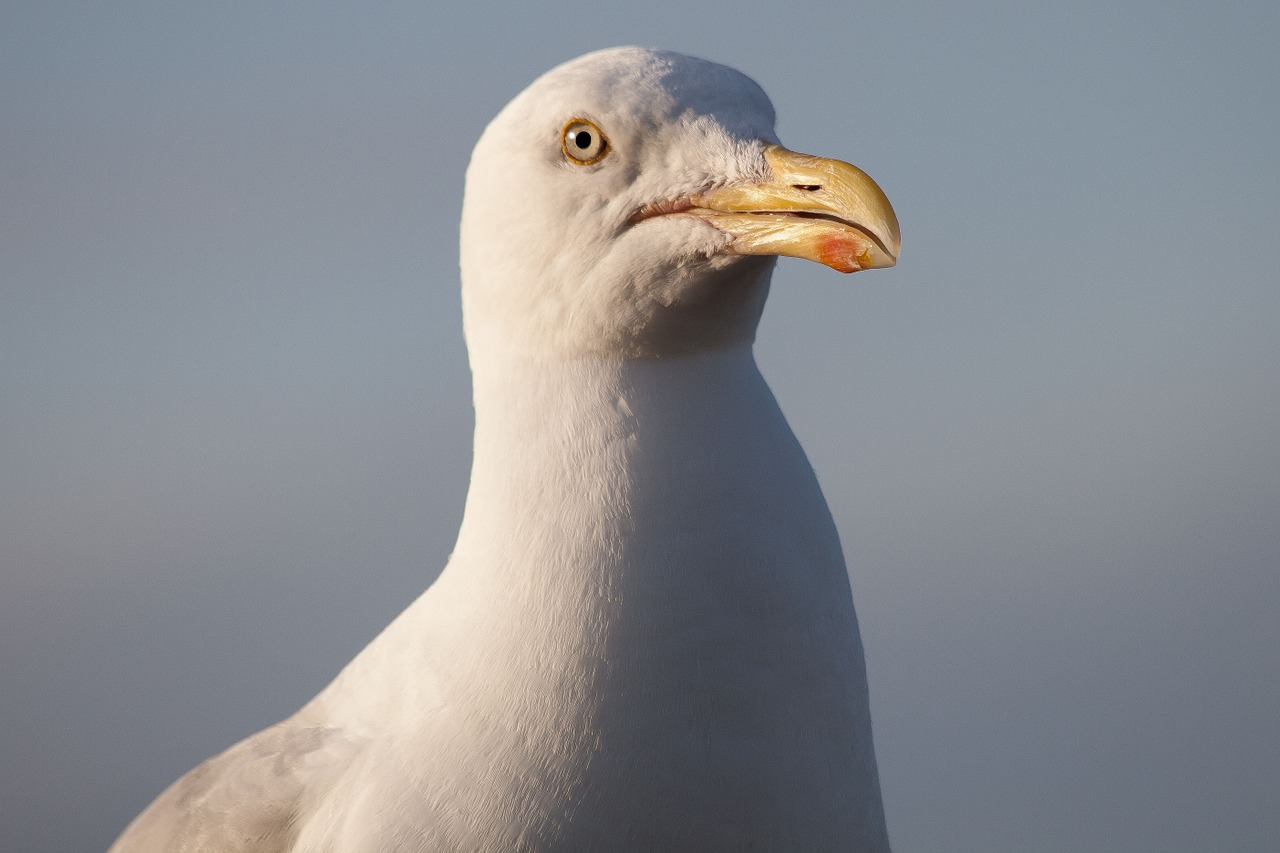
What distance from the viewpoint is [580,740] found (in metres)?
2.74

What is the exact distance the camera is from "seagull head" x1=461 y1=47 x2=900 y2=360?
277 cm

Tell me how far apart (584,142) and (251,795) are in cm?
185

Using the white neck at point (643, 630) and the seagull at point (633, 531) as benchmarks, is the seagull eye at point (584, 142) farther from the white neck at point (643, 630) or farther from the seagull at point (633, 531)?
the white neck at point (643, 630)

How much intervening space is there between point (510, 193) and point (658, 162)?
1.18 feet

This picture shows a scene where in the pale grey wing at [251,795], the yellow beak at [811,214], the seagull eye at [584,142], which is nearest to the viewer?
the yellow beak at [811,214]

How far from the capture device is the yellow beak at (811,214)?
2672 millimetres

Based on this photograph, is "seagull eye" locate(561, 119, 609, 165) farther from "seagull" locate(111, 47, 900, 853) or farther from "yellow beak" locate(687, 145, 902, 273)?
"yellow beak" locate(687, 145, 902, 273)

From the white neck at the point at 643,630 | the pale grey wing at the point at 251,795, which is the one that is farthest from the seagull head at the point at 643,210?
the pale grey wing at the point at 251,795

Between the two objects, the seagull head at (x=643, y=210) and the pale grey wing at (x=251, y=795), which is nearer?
the seagull head at (x=643, y=210)

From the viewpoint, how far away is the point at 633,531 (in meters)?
2.83

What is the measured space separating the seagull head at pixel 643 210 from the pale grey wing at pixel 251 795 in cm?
115

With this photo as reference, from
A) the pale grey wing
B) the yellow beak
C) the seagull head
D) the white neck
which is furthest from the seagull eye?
the pale grey wing

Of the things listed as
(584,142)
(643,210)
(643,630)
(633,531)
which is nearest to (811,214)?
(643,210)

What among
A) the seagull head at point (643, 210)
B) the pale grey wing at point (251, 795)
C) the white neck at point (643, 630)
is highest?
the seagull head at point (643, 210)
